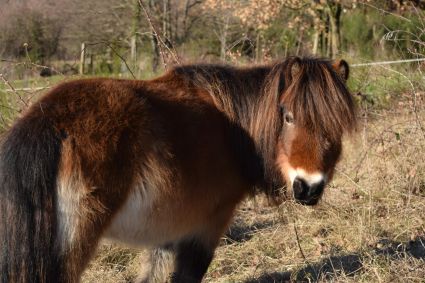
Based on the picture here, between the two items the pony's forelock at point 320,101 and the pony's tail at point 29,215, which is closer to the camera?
the pony's tail at point 29,215

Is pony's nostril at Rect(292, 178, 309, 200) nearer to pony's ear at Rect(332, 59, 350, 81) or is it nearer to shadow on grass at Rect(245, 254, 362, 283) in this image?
pony's ear at Rect(332, 59, 350, 81)

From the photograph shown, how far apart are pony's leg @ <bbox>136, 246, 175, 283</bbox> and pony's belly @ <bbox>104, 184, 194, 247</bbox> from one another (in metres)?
0.65

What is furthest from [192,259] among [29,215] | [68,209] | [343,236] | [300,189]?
[343,236]

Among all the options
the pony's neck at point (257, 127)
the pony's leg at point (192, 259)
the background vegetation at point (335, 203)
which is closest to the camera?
the pony's neck at point (257, 127)

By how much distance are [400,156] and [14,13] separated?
6.44 meters

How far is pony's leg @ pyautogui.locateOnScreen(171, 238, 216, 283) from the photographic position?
3.87 m

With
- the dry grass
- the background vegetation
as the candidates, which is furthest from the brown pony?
the dry grass

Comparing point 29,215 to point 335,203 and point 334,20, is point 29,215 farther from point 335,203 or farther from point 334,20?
point 334,20

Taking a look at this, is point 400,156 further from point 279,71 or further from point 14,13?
point 14,13

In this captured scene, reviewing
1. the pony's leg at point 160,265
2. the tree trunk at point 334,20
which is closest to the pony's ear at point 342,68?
the pony's leg at point 160,265

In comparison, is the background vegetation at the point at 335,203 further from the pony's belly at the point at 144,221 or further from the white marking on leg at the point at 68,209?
the white marking on leg at the point at 68,209

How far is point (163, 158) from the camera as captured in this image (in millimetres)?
3143

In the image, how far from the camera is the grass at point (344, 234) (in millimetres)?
4368

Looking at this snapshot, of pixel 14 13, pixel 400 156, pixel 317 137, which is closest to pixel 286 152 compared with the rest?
pixel 317 137
